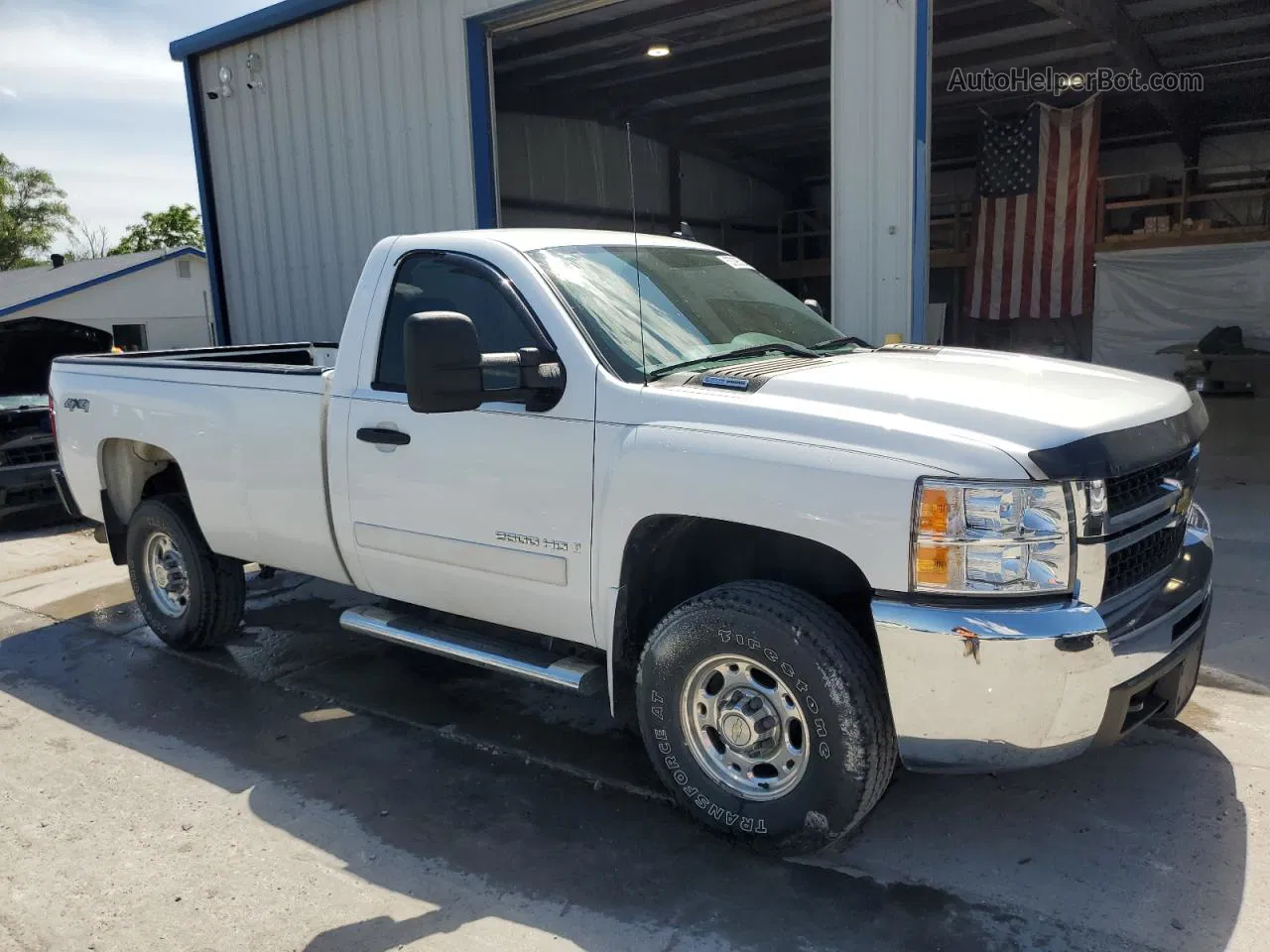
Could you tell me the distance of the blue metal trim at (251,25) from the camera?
32.8ft

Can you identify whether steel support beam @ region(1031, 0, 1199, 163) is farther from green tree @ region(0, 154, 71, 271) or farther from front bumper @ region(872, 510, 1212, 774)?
green tree @ region(0, 154, 71, 271)

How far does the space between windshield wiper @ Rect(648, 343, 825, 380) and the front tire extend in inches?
30.8

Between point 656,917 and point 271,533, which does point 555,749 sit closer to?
point 656,917

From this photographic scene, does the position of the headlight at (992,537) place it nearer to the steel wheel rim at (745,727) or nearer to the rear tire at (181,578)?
the steel wheel rim at (745,727)

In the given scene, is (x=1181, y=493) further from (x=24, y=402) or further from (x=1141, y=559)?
(x=24, y=402)

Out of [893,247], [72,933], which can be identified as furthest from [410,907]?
[893,247]

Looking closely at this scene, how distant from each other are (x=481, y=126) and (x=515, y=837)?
743cm

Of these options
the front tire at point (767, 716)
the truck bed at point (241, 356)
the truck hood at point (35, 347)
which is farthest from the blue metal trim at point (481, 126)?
the front tire at point (767, 716)

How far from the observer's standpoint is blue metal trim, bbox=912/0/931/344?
6495mm

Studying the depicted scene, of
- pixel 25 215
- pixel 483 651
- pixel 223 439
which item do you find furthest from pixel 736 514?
pixel 25 215

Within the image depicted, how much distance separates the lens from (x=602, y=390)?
133 inches

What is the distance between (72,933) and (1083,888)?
2991mm

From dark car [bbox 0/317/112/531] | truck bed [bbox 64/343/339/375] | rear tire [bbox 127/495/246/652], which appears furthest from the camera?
dark car [bbox 0/317/112/531]

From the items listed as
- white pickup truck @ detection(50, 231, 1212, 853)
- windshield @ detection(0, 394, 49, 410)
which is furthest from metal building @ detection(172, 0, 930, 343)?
windshield @ detection(0, 394, 49, 410)
